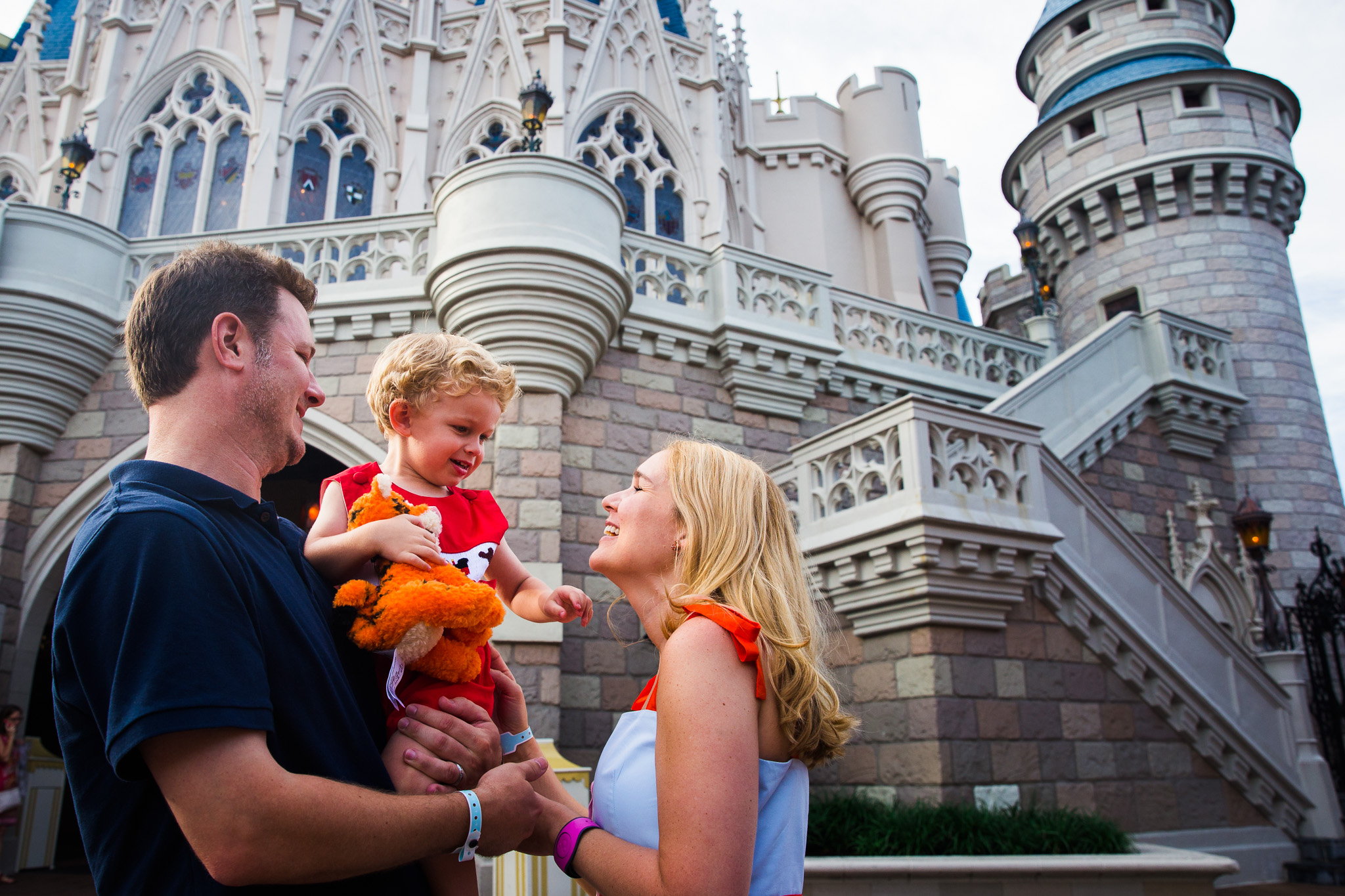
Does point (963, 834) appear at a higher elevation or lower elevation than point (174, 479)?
lower

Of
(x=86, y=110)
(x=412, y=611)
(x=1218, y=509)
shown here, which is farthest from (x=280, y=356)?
(x=86, y=110)

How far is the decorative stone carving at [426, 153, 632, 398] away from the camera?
693 centimetres

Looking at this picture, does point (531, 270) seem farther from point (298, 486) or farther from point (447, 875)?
point (447, 875)

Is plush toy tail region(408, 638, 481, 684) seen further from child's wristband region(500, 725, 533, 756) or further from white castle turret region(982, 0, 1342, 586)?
white castle turret region(982, 0, 1342, 586)

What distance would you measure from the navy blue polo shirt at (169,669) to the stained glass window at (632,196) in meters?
12.3

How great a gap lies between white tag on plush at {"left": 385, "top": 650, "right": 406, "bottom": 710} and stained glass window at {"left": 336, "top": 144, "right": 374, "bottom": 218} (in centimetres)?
1236

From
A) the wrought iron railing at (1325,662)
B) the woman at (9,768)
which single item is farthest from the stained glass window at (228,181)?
the wrought iron railing at (1325,662)

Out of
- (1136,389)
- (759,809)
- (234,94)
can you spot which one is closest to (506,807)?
(759,809)

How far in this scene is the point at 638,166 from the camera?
13625mm

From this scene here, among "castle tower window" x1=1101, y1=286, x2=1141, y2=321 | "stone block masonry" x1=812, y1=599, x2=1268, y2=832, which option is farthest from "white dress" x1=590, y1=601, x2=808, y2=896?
"castle tower window" x1=1101, y1=286, x2=1141, y2=321

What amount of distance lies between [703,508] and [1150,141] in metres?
14.4

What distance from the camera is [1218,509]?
10.9 metres

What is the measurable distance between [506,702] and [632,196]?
12.4m

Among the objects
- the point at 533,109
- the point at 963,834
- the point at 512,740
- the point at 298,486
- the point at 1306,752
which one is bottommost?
the point at 963,834
